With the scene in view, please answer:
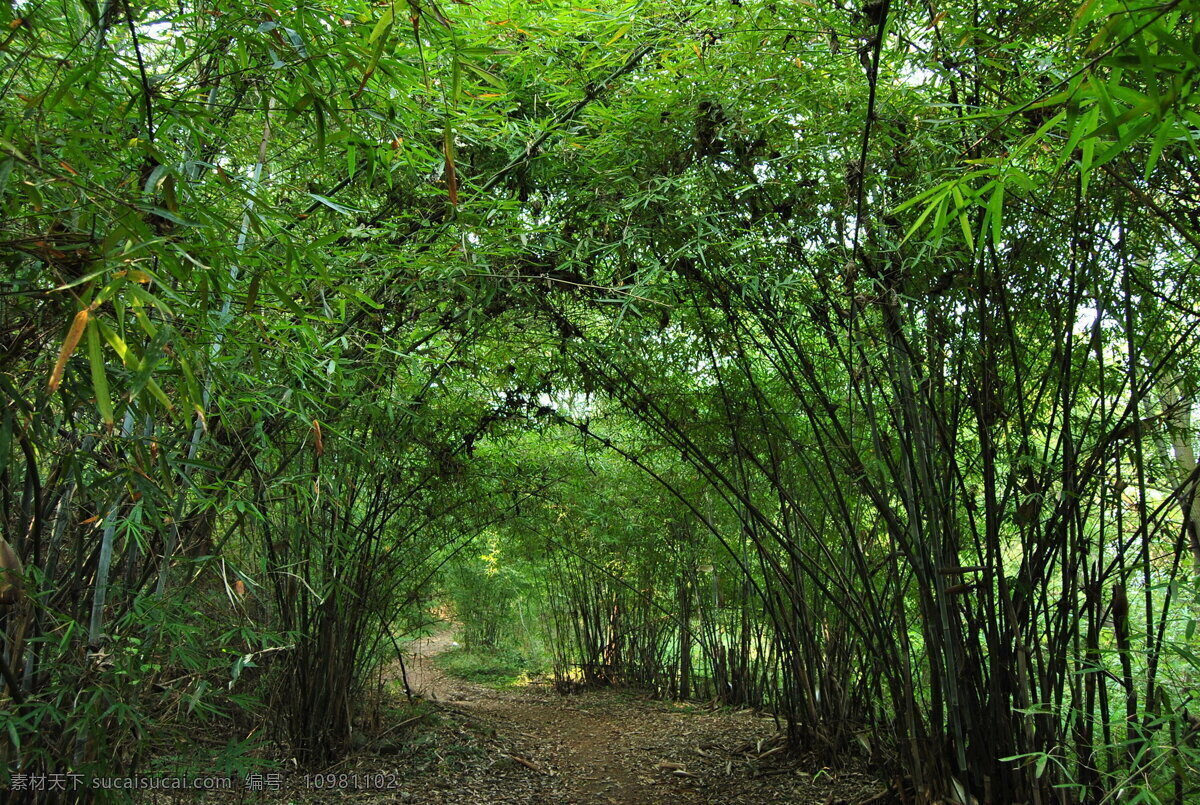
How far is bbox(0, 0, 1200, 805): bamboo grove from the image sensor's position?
1.16 metres

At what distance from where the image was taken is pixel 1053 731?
198cm

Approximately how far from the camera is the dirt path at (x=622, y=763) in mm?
3318

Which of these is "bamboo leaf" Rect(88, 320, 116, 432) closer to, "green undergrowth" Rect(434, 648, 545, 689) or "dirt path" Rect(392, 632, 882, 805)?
"dirt path" Rect(392, 632, 882, 805)

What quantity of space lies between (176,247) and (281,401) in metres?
0.79

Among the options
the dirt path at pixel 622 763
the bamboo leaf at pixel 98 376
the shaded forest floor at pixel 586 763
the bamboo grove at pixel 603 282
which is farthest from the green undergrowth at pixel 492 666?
the bamboo leaf at pixel 98 376

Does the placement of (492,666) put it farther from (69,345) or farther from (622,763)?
(69,345)

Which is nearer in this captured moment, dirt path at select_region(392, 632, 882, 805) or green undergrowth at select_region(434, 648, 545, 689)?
dirt path at select_region(392, 632, 882, 805)

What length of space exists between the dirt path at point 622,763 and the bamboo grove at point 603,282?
2.10 feet

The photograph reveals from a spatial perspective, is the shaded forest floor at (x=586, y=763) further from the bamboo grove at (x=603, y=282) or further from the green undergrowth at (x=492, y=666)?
the green undergrowth at (x=492, y=666)

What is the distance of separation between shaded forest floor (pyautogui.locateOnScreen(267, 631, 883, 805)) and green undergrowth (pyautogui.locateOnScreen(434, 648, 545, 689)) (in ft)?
9.90

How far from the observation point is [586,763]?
434cm

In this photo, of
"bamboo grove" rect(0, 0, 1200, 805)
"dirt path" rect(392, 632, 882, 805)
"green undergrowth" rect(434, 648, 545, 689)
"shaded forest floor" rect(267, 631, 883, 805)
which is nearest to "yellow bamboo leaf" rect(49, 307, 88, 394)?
"bamboo grove" rect(0, 0, 1200, 805)

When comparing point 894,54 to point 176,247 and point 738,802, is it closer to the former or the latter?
point 176,247

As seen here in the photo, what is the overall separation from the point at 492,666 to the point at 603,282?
A: 7.95 metres
